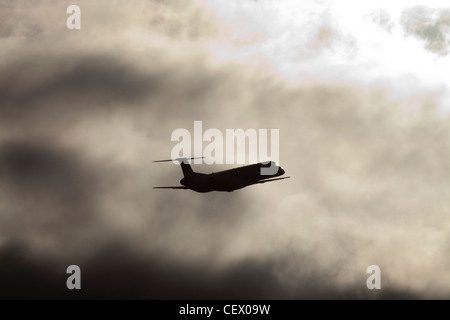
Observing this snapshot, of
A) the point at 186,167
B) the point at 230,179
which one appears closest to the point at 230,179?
the point at 230,179

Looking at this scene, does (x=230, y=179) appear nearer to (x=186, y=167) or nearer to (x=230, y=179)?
(x=230, y=179)

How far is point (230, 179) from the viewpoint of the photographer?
182 metres

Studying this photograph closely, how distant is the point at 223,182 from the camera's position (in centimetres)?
18350

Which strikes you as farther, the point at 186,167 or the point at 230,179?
the point at 186,167

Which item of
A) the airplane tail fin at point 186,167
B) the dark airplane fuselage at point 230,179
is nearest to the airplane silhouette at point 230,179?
the dark airplane fuselage at point 230,179

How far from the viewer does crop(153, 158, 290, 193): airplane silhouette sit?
597 feet

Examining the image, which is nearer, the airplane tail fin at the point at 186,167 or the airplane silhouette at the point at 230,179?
the airplane silhouette at the point at 230,179

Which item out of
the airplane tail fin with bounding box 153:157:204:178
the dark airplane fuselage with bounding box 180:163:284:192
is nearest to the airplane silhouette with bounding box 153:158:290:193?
the dark airplane fuselage with bounding box 180:163:284:192

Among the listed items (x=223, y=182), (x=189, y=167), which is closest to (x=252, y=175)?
(x=223, y=182)

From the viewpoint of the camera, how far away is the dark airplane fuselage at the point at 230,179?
597ft

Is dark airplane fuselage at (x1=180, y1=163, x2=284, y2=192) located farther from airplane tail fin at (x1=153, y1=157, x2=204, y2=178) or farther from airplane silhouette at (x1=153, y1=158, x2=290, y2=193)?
airplane tail fin at (x1=153, y1=157, x2=204, y2=178)

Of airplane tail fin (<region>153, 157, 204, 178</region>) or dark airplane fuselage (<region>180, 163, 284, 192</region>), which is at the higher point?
airplane tail fin (<region>153, 157, 204, 178</region>)

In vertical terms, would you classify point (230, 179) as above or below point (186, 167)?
below

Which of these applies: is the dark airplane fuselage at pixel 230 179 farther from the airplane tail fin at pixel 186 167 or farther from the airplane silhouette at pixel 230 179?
the airplane tail fin at pixel 186 167
